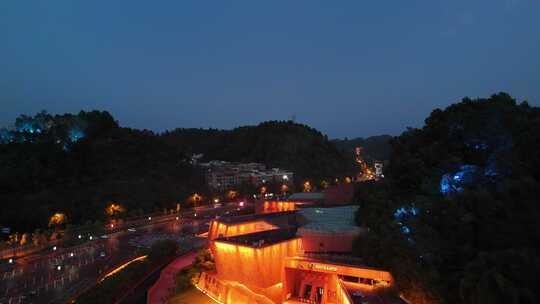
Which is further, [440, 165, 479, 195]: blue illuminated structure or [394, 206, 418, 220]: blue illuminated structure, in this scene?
[394, 206, 418, 220]: blue illuminated structure

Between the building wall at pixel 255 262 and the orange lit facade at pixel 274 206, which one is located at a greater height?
the orange lit facade at pixel 274 206

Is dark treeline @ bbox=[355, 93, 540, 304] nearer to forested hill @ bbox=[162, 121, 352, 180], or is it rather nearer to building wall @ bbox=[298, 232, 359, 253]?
building wall @ bbox=[298, 232, 359, 253]

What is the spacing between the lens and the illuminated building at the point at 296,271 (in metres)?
13.6

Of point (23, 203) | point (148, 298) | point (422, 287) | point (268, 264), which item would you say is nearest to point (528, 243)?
point (422, 287)

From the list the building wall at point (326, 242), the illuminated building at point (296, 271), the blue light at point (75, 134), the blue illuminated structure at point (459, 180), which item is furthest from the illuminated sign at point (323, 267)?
the blue light at point (75, 134)

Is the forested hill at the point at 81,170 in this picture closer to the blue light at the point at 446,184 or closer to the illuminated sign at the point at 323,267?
the illuminated sign at the point at 323,267

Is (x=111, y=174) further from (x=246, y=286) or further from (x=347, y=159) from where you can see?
(x=347, y=159)

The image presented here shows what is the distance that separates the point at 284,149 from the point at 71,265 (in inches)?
2410

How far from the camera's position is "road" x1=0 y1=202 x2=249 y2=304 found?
17875 millimetres

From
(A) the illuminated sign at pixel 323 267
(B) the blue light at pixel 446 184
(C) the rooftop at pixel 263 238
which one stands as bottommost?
(A) the illuminated sign at pixel 323 267

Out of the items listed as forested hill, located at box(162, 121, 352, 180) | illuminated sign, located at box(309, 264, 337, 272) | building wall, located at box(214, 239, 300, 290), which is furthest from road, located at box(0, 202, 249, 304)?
forested hill, located at box(162, 121, 352, 180)

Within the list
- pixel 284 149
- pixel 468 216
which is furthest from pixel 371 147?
pixel 468 216

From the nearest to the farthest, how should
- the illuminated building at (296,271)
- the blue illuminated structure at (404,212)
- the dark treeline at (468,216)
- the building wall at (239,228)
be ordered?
1. the dark treeline at (468,216)
2. the illuminated building at (296,271)
3. the blue illuminated structure at (404,212)
4. the building wall at (239,228)

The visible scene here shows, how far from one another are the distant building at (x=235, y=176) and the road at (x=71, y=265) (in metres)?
26.2
